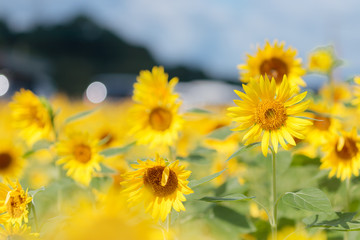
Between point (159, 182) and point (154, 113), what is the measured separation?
68cm

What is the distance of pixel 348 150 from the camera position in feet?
5.03

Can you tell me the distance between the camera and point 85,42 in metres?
33.2

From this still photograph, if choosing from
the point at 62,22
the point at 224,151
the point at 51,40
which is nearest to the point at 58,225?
the point at 224,151

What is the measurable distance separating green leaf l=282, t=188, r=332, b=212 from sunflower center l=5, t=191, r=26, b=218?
28.2 inches

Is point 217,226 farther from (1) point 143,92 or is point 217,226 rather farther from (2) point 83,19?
(2) point 83,19

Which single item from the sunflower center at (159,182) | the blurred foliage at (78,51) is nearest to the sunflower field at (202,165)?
the sunflower center at (159,182)

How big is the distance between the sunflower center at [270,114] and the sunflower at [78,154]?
79 cm

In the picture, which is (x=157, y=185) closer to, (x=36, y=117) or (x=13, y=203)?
(x=13, y=203)

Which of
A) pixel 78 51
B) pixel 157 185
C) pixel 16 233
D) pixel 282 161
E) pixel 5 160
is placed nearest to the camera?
pixel 16 233

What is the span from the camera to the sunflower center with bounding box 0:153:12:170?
2461 millimetres

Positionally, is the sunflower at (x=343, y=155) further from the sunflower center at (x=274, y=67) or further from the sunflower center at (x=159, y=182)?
the sunflower center at (x=159, y=182)

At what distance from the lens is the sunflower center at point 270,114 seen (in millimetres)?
1168

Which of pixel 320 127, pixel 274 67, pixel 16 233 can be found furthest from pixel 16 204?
pixel 320 127

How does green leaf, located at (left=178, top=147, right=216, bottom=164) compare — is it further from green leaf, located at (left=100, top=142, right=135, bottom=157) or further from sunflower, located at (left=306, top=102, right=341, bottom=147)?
sunflower, located at (left=306, top=102, right=341, bottom=147)
